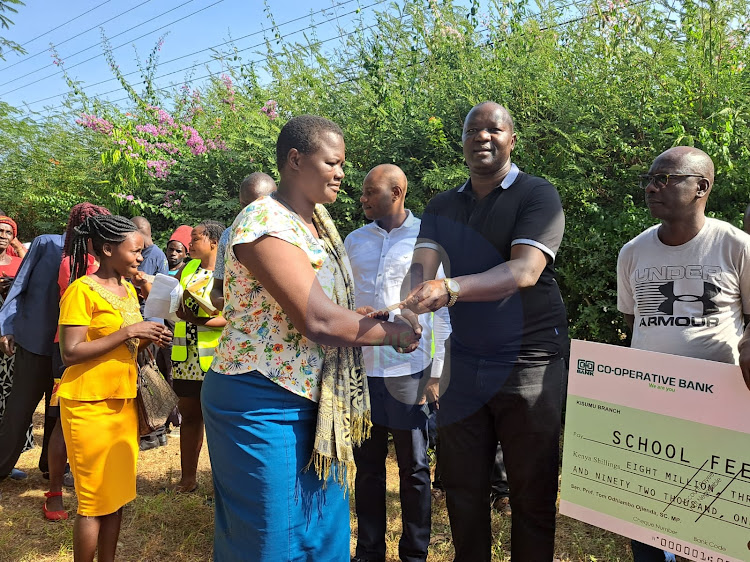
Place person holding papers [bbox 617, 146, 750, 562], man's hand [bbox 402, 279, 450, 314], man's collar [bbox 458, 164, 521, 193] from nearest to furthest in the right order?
1. man's hand [bbox 402, 279, 450, 314]
2. person holding papers [bbox 617, 146, 750, 562]
3. man's collar [bbox 458, 164, 521, 193]

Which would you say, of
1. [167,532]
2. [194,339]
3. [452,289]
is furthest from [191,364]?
[452,289]

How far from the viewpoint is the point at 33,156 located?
13203mm

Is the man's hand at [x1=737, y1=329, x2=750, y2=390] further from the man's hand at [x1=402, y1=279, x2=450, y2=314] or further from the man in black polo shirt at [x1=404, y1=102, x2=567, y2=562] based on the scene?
the man's hand at [x1=402, y1=279, x2=450, y2=314]

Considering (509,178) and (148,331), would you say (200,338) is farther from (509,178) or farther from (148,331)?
(509,178)

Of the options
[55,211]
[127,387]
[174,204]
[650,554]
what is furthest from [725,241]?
[55,211]

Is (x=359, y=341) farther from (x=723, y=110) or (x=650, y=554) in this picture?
(x=723, y=110)

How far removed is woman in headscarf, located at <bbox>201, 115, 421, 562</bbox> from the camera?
1927mm

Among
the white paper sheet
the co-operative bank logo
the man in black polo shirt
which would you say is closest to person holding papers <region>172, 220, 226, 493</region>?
the white paper sheet

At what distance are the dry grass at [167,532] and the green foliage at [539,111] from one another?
1.46 m

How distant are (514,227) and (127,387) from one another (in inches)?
79.2

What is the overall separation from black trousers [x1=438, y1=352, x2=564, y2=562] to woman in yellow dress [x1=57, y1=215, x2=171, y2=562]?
A: 4.97ft

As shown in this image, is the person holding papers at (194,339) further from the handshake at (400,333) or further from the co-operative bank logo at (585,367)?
the co-operative bank logo at (585,367)

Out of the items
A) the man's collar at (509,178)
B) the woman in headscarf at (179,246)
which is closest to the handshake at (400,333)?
the man's collar at (509,178)

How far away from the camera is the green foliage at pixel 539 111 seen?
4094mm
